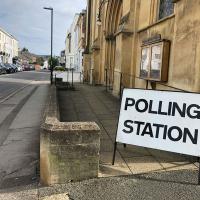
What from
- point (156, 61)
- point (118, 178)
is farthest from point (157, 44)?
point (118, 178)

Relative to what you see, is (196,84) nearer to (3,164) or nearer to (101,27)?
(3,164)

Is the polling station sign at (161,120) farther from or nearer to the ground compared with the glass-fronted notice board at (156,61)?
nearer to the ground

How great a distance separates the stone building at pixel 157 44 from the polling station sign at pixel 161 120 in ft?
4.98

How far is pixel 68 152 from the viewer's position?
4672 mm

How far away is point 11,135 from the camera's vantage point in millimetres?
8664

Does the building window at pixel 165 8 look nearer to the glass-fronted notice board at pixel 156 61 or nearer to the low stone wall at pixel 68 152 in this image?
the glass-fronted notice board at pixel 156 61

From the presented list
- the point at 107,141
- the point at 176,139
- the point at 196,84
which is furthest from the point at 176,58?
the point at 176,139

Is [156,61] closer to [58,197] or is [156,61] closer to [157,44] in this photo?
[157,44]

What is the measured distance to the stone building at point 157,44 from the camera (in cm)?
677

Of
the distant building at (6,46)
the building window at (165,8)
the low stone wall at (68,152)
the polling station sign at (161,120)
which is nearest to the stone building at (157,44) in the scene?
the building window at (165,8)

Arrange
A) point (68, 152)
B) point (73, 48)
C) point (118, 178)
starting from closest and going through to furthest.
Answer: point (68, 152) → point (118, 178) → point (73, 48)

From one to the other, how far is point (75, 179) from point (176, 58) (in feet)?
13.4

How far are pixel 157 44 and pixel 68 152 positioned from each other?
19.3 ft

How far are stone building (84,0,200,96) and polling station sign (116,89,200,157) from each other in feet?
4.98
